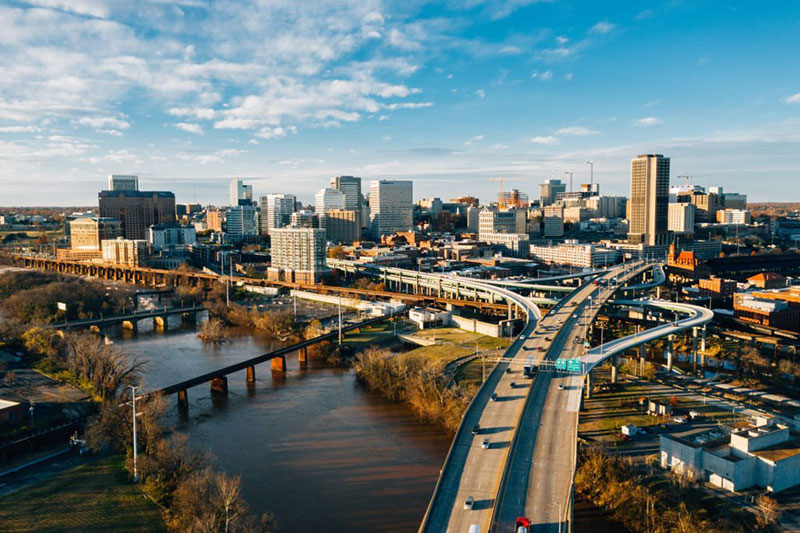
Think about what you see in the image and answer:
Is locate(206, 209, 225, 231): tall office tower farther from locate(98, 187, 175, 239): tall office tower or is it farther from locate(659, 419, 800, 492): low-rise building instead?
locate(659, 419, 800, 492): low-rise building

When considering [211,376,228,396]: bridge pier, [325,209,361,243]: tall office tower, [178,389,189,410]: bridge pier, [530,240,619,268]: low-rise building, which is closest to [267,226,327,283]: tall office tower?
[530,240,619,268]: low-rise building

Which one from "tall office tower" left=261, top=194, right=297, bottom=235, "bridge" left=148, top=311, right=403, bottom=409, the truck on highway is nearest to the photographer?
the truck on highway

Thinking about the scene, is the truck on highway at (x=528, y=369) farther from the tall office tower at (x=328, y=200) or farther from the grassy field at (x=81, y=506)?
the tall office tower at (x=328, y=200)

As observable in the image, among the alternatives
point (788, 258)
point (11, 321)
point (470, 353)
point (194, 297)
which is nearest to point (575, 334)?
point (470, 353)

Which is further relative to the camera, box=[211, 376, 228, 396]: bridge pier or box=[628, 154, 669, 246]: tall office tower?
box=[628, 154, 669, 246]: tall office tower

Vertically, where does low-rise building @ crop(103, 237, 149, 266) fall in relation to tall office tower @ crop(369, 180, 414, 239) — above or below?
below

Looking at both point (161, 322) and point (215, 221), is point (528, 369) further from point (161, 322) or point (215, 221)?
→ point (215, 221)

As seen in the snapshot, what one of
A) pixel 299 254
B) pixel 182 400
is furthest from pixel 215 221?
pixel 182 400
